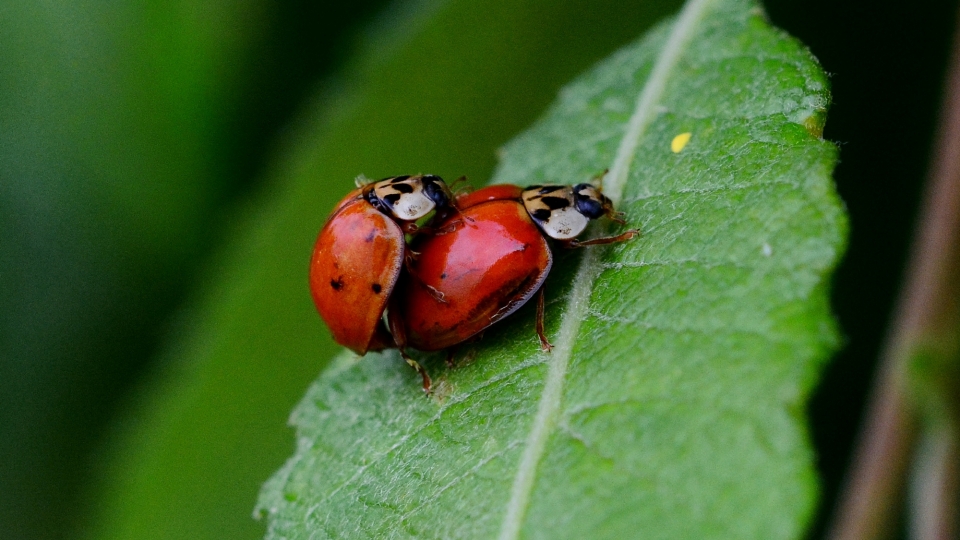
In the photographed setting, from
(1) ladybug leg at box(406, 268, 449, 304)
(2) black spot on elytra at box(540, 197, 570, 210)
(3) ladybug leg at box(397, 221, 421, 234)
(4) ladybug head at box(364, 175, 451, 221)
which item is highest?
(4) ladybug head at box(364, 175, 451, 221)

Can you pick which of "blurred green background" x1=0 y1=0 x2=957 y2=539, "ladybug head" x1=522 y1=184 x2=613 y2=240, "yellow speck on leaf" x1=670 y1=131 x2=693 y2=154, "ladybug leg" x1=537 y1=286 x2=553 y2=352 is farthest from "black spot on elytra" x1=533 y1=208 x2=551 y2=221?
"blurred green background" x1=0 y1=0 x2=957 y2=539

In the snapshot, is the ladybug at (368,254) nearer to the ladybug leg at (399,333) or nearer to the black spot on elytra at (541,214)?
the ladybug leg at (399,333)

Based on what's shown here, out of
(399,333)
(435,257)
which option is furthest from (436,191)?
(399,333)

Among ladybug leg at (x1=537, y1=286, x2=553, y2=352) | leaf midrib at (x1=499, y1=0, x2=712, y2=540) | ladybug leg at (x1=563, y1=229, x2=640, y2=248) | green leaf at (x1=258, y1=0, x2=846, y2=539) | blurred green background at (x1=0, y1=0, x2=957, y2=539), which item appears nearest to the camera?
green leaf at (x1=258, y1=0, x2=846, y2=539)

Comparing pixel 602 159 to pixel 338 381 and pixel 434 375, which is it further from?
pixel 338 381

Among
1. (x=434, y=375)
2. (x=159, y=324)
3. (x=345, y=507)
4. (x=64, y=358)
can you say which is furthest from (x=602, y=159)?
(x=64, y=358)

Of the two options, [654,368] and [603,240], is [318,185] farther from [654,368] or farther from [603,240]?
[654,368]

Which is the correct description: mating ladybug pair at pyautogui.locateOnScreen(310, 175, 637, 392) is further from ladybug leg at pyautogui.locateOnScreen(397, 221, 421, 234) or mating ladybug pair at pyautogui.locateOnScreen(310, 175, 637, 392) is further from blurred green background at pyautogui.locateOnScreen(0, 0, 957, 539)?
blurred green background at pyautogui.locateOnScreen(0, 0, 957, 539)

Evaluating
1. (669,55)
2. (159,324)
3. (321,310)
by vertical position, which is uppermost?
(321,310)

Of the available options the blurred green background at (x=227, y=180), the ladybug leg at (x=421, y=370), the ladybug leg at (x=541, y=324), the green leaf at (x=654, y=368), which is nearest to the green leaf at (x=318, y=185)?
the blurred green background at (x=227, y=180)
